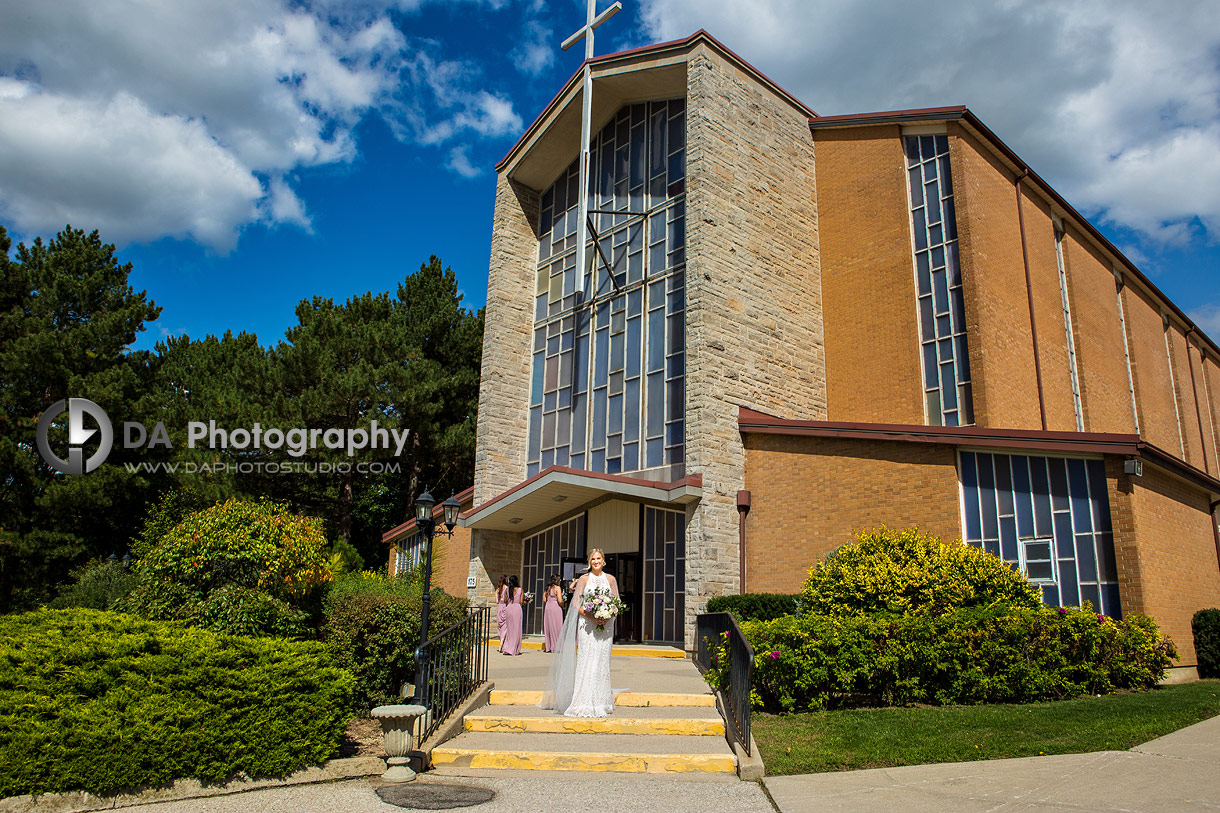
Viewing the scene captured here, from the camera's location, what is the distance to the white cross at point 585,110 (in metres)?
18.3

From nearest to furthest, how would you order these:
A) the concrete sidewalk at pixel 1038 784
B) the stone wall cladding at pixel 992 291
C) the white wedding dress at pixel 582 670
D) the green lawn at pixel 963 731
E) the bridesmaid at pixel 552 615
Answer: the concrete sidewalk at pixel 1038 784
the green lawn at pixel 963 731
the white wedding dress at pixel 582 670
the bridesmaid at pixel 552 615
the stone wall cladding at pixel 992 291

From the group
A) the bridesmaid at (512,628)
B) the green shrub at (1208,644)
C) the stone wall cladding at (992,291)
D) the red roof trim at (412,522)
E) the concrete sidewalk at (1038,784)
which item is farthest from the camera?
the red roof trim at (412,522)

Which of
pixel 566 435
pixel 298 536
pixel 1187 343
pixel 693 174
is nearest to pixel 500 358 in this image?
pixel 566 435

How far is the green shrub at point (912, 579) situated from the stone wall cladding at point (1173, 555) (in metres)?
1.66

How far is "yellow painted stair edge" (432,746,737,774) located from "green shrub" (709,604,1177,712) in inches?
88.7

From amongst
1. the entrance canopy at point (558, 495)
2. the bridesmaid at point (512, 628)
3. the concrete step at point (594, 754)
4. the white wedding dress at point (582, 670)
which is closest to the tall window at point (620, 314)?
the entrance canopy at point (558, 495)

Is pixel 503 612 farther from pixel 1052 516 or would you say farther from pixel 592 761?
pixel 1052 516

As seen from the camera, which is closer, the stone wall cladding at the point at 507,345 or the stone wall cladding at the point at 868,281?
the stone wall cladding at the point at 868,281

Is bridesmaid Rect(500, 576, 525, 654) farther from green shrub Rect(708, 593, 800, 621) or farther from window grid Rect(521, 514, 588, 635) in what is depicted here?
window grid Rect(521, 514, 588, 635)

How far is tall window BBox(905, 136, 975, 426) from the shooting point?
1686cm

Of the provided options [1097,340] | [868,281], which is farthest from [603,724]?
[1097,340]

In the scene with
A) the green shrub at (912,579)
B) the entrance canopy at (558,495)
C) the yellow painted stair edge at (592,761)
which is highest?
the entrance canopy at (558,495)

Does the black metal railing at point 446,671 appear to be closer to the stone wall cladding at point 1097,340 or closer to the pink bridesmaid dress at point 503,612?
the pink bridesmaid dress at point 503,612

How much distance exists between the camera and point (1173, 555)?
11.9 metres
